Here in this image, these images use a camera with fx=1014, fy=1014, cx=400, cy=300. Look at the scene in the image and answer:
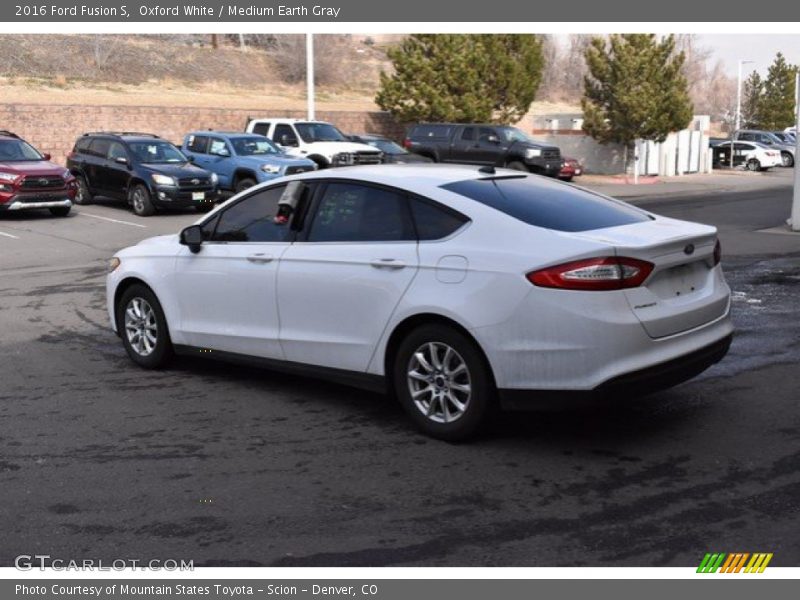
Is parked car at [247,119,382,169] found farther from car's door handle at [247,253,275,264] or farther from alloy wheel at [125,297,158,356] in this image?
car's door handle at [247,253,275,264]

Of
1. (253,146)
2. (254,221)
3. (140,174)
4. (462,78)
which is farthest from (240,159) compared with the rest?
(254,221)

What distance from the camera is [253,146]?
961 inches

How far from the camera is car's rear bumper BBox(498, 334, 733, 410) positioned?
18.3 feet

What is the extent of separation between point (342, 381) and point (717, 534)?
2.71 metres

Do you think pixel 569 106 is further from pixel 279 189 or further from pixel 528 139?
pixel 279 189

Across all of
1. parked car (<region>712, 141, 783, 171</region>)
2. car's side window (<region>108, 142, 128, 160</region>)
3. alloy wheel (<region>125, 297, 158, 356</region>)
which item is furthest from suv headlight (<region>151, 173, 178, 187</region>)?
parked car (<region>712, 141, 783, 171</region>)

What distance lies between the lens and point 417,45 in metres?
37.5

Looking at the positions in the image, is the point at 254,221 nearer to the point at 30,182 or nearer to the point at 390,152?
the point at 30,182

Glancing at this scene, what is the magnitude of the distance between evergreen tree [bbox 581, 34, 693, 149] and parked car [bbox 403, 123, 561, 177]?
6.27 metres

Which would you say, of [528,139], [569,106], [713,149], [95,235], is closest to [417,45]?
[528,139]

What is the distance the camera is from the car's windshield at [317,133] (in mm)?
27141

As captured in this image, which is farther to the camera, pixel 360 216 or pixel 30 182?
pixel 30 182

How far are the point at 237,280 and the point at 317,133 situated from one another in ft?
68.1

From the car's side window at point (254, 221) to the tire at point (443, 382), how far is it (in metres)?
1.39
